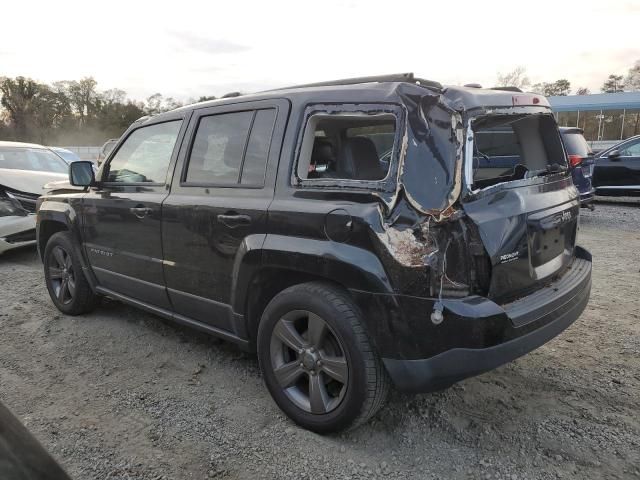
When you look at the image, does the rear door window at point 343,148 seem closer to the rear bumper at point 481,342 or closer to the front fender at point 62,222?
the rear bumper at point 481,342

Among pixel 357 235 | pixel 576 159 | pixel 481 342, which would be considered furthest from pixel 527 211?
pixel 576 159

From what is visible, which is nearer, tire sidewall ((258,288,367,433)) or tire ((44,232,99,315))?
tire sidewall ((258,288,367,433))

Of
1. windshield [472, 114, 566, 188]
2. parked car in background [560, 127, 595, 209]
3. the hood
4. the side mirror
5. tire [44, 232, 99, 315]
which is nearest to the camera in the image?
windshield [472, 114, 566, 188]

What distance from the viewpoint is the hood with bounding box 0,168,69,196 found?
758 centimetres

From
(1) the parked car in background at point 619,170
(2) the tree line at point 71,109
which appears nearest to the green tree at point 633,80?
(2) the tree line at point 71,109

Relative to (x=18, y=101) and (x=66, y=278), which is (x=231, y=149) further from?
(x=18, y=101)

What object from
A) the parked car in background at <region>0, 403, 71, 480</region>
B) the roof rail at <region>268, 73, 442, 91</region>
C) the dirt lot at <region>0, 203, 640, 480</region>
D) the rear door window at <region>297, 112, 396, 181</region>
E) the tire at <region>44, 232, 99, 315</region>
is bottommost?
the dirt lot at <region>0, 203, 640, 480</region>

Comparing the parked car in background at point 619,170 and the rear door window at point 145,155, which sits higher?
the rear door window at point 145,155

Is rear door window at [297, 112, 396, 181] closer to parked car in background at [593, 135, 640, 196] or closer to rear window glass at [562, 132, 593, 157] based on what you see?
rear window glass at [562, 132, 593, 157]

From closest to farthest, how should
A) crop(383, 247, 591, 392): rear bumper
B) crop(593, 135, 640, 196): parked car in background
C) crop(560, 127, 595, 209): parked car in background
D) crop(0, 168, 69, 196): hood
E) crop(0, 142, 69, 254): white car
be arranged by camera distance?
crop(383, 247, 591, 392): rear bumper, crop(0, 142, 69, 254): white car, crop(0, 168, 69, 196): hood, crop(560, 127, 595, 209): parked car in background, crop(593, 135, 640, 196): parked car in background

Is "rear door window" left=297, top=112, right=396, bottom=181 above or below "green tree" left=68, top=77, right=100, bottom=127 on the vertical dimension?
below

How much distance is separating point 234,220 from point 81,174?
6.24 feet

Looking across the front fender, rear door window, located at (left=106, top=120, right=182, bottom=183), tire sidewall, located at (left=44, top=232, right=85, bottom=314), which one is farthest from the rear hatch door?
tire sidewall, located at (left=44, top=232, right=85, bottom=314)

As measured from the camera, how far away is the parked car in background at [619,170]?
10.7m
